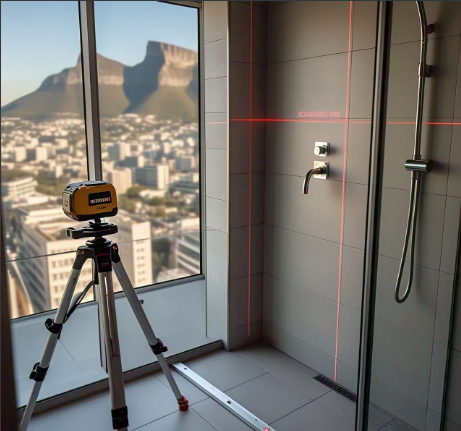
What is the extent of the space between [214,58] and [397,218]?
1515 millimetres

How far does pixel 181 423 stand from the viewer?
2.15m

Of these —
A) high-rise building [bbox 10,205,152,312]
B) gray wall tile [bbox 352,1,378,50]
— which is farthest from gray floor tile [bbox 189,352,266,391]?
gray wall tile [bbox 352,1,378,50]

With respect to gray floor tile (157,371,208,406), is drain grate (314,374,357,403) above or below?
above

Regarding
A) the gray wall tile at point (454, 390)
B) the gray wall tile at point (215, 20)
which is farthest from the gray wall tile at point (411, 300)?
the gray wall tile at point (215, 20)

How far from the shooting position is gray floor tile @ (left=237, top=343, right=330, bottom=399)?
7.89 feet

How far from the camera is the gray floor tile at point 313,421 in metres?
2.11

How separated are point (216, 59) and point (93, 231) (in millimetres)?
1269

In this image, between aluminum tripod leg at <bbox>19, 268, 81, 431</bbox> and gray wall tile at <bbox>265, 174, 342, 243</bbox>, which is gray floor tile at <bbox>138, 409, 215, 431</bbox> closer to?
aluminum tripod leg at <bbox>19, 268, 81, 431</bbox>

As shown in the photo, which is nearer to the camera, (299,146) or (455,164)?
(455,164)

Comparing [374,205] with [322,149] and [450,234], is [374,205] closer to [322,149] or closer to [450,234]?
[450,234]

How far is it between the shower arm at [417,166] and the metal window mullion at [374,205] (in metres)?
0.09

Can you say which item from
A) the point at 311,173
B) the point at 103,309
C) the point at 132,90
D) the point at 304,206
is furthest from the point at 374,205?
the point at 132,90

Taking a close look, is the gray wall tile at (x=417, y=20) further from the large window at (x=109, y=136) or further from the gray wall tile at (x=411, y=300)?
the large window at (x=109, y=136)

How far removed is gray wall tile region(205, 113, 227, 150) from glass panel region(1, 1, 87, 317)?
70 cm
